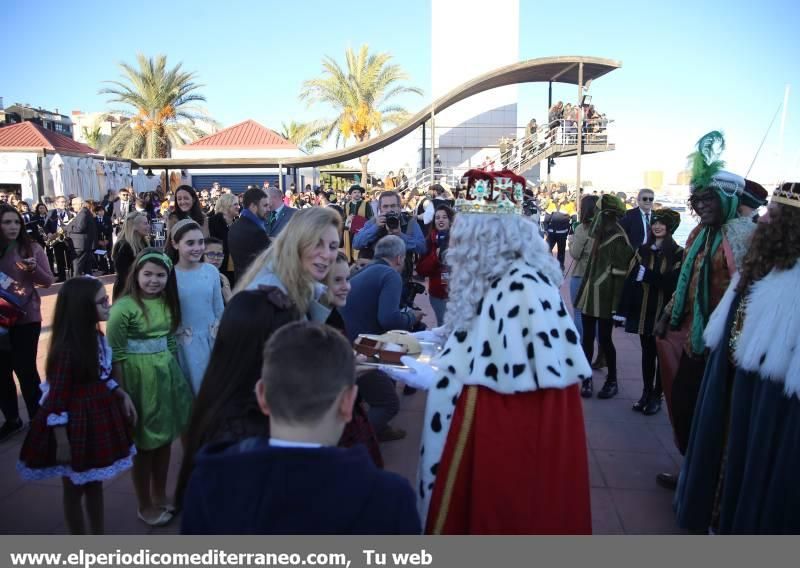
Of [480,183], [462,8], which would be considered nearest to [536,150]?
[462,8]

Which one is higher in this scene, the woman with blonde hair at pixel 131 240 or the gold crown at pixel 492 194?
the gold crown at pixel 492 194

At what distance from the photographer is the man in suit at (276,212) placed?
7684 millimetres

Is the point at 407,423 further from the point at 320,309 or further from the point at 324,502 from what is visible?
the point at 324,502

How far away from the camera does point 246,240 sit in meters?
5.68

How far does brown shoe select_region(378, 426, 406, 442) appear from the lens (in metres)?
4.47

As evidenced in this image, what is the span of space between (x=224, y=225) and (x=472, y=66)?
21.9m

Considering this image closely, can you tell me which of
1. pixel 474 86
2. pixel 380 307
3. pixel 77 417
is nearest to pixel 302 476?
pixel 77 417

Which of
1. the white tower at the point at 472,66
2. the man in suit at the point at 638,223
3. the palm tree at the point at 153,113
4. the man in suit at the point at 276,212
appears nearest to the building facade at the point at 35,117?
the palm tree at the point at 153,113

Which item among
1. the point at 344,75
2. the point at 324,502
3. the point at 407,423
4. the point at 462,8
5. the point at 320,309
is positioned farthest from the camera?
the point at 344,75

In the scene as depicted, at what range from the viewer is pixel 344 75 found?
28.5 m

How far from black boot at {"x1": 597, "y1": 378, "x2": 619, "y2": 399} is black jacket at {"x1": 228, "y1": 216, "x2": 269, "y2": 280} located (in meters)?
3.60

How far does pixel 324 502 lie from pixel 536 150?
2217 centimetres

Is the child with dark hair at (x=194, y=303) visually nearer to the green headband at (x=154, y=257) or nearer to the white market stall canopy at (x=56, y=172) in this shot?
the green headband at (x=154, y=257)

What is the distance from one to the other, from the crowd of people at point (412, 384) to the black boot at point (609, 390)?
1373mm
